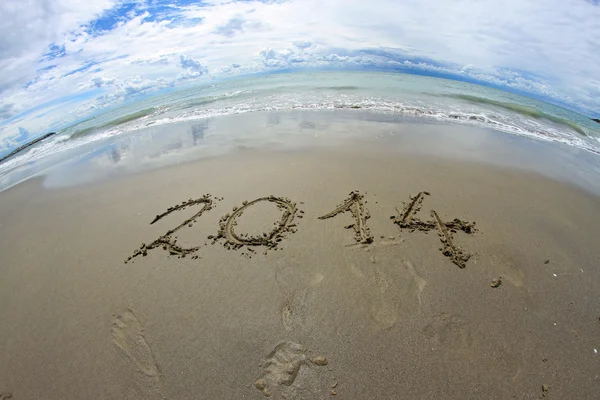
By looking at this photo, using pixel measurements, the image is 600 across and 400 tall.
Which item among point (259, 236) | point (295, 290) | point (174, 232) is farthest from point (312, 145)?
point (295, 290)

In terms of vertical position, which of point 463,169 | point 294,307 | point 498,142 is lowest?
point 498,142

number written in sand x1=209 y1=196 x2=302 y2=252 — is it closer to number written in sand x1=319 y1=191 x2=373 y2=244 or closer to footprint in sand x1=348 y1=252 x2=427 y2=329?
number written in sand x1=319 y1=191 x2=373 y2=244

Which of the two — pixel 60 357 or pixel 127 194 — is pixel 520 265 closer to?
pixel 60 357

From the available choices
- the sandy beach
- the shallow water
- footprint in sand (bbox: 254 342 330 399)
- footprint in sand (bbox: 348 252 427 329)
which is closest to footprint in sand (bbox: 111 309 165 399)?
the sandy beach

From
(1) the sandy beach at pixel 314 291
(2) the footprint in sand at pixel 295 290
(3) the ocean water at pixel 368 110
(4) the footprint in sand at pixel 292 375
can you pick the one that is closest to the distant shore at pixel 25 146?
(3) the ocean water at pixel 368 110

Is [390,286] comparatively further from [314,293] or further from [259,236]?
[259,236]

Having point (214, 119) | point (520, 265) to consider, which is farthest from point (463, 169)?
point (214, 119)

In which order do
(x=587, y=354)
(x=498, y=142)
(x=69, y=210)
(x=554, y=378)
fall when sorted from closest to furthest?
(x=554, y=378) < (x=587, y=354) < (x=69, y=210) < (x=498, y=142)
